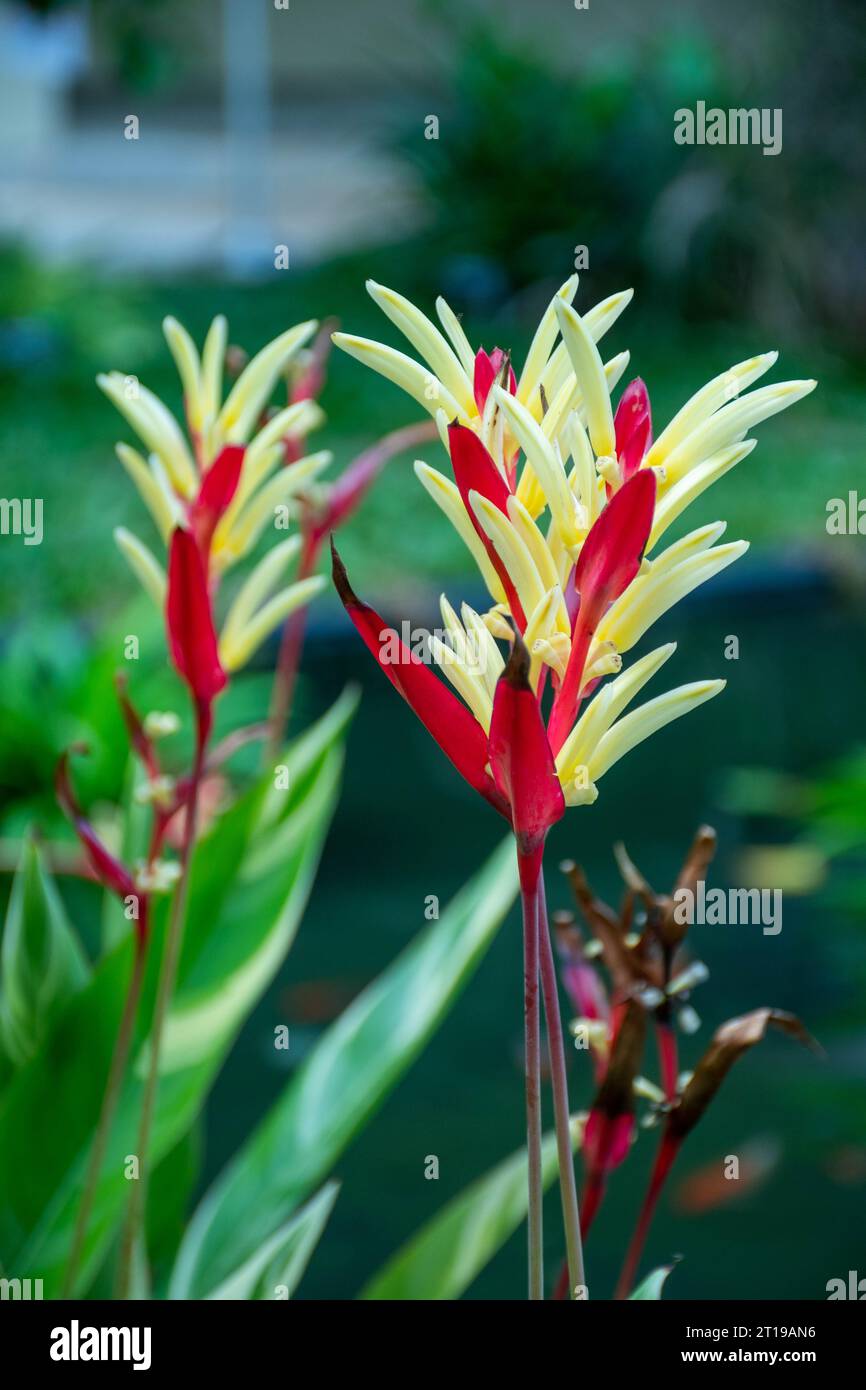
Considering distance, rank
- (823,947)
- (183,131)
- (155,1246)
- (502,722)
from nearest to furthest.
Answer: (502,722) < (155,1246) < (823,947) < (183,131)

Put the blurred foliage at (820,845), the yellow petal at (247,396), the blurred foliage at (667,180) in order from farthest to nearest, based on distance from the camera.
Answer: the blurred foliage at (667,180) → the blurred foliage at (820,845) → the yellow petal at (247,396)

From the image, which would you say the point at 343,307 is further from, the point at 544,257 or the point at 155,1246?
the point at 155,1246

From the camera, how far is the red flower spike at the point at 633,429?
45 centimetres

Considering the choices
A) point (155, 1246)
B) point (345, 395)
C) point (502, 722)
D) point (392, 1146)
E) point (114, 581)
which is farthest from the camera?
point (345, 395)

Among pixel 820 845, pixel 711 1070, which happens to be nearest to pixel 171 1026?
pixel 711 1070

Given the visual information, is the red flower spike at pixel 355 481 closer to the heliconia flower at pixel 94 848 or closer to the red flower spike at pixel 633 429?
the heliconia flower at pixel 94 848

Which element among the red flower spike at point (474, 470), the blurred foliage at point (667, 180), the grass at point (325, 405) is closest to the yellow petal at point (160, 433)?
the red flower spike at point (474, 470)

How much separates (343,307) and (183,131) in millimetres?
6165

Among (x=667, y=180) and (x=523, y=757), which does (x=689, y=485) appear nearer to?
(x=523, y=757)

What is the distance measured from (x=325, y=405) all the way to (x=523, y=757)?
4.26m

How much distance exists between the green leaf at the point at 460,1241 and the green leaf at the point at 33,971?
0.23 meters

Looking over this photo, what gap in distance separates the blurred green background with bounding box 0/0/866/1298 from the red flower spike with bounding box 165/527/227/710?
1.04 metres

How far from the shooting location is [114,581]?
3316 millimetres

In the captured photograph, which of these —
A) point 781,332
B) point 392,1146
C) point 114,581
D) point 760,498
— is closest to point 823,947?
point 392,1146
